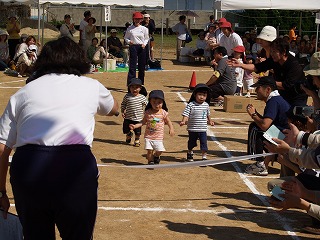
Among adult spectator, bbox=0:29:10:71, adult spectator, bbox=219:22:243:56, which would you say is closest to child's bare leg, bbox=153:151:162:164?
adult spectator, bbox=219:22:243:56

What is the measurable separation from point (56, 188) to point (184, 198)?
4248 mm

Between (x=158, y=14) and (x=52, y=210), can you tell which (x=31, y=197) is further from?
(x=158, y=14)

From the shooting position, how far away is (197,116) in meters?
9.74

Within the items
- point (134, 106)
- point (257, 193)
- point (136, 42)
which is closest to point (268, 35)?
point (134, 106)

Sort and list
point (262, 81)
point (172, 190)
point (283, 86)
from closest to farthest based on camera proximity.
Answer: point (172, 190) < point (262, 81) < point (283, 86)

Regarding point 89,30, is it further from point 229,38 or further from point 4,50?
point 229,38

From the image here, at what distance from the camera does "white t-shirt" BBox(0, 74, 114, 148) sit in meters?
3.99

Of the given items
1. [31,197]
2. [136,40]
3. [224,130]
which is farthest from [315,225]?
[136,40]

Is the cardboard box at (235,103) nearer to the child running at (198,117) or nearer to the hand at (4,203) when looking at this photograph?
the child running at (198,117)

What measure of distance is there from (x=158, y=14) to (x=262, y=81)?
3627 centimetres

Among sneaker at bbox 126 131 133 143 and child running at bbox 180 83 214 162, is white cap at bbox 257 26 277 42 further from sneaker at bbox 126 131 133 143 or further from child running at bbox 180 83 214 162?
sneaker at bbox 126 131 133 143

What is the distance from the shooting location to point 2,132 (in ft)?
13.9

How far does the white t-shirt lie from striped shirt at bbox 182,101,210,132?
5.55 metres

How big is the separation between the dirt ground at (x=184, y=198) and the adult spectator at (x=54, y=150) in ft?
8.36
